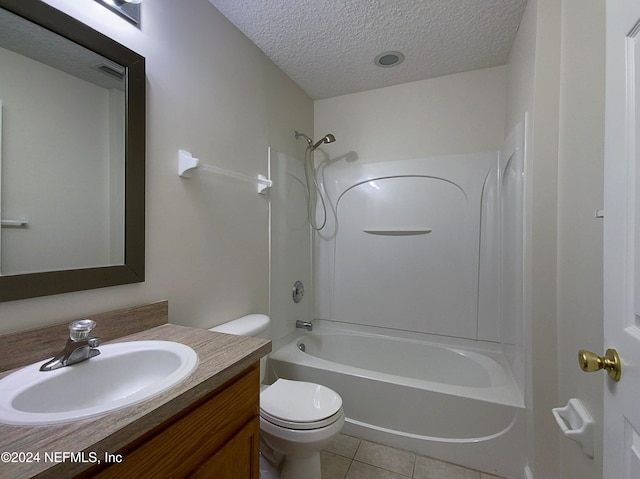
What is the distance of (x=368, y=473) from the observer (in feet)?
4.91

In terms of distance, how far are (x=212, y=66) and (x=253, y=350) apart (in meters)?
1.48

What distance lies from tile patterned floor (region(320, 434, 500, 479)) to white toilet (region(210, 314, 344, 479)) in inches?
11.6

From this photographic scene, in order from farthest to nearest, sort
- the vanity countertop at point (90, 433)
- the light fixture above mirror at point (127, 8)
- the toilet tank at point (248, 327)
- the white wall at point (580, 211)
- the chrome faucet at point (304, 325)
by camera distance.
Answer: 1. the chrome faucet at point (304, 325)
2. the toilet tank at point (248, 327)
3. the light fixture above mirror at point (127, 8)
4. the white wall at point (580, 211)
5. the vanity countertop at point (90, 433)

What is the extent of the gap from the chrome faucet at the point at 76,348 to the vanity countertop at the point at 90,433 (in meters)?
0.11

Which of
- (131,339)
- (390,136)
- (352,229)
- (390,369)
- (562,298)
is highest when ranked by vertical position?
(390,136)

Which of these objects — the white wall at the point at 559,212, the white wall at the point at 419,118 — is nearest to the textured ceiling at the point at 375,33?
the white wall at the point at 419,118

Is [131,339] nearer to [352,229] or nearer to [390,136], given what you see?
[352,229]

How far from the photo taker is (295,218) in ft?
7.61

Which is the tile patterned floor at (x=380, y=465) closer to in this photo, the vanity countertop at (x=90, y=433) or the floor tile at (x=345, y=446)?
the floor tile at (x=345, y=446)

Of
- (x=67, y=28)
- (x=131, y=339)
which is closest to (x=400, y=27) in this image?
(x=67, y=28)

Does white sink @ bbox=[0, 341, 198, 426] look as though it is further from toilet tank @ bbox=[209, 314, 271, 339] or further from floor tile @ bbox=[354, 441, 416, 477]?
floor tile @ bbox=[354, 441, 416, 477]

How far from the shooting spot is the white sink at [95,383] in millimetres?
579

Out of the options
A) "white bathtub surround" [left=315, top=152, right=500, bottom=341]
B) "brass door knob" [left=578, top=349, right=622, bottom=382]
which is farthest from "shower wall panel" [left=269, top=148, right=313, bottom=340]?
"brass door knob" [left=578, top=349, right=622, bottom=382]

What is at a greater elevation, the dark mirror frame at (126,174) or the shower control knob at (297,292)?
the dark mirror frame at (126,174)
